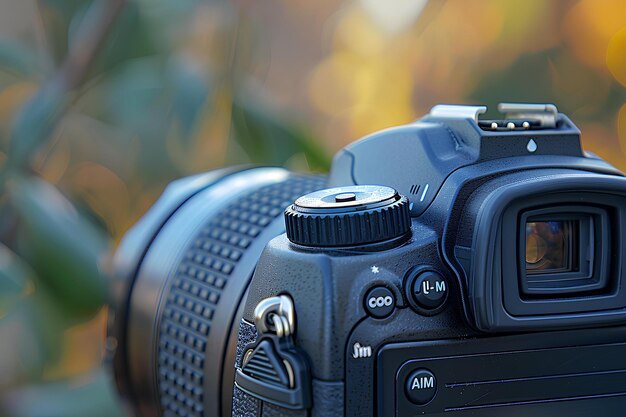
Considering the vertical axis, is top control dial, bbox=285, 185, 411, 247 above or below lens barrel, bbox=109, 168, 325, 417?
above

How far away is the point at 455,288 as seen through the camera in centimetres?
38

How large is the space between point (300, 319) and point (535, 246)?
0.39ft

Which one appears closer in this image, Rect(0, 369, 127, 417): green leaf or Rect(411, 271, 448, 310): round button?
Rect(411, 271, 448, 310): round button

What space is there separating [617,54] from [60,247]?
0.88 m

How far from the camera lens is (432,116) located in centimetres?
46

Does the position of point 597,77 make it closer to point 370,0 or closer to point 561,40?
point 561,40

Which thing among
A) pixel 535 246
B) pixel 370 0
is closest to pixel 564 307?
pixel 535 246

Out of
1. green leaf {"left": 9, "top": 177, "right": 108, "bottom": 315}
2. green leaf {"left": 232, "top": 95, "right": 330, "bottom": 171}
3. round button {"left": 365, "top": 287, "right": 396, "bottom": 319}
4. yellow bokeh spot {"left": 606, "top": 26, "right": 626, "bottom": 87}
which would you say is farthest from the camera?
yellow bokeh spot {"left": 606, "top": 26, "right": 626, "bottom": 87}

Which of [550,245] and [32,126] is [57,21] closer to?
[32,126]

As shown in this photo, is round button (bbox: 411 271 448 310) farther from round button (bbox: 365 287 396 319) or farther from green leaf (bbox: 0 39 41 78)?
green leaf (bbox: 0 39 41 78)

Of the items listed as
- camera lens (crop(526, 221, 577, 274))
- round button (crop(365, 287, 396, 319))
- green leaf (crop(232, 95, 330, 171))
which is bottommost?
round button (crop(365, 287, 396, 319))

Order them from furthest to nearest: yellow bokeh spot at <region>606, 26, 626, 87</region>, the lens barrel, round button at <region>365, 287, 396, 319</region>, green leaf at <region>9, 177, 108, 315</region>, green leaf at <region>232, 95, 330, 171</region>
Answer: yellow bokeh spot at <region>606, 26, 626, 87</region> < green leaf at <region>232, 95, 330, 171</region> < green leaf at <region>9, 177, 108, 315</region> < the lens barrel < round button at <region>365, 287, 396, 319</region>

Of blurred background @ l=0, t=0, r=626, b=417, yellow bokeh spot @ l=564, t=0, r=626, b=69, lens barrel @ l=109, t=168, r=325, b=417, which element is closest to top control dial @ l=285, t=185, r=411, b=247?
lens barrel @ l=109, t=168, r=325, b=417

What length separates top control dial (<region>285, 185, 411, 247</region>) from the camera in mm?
375
